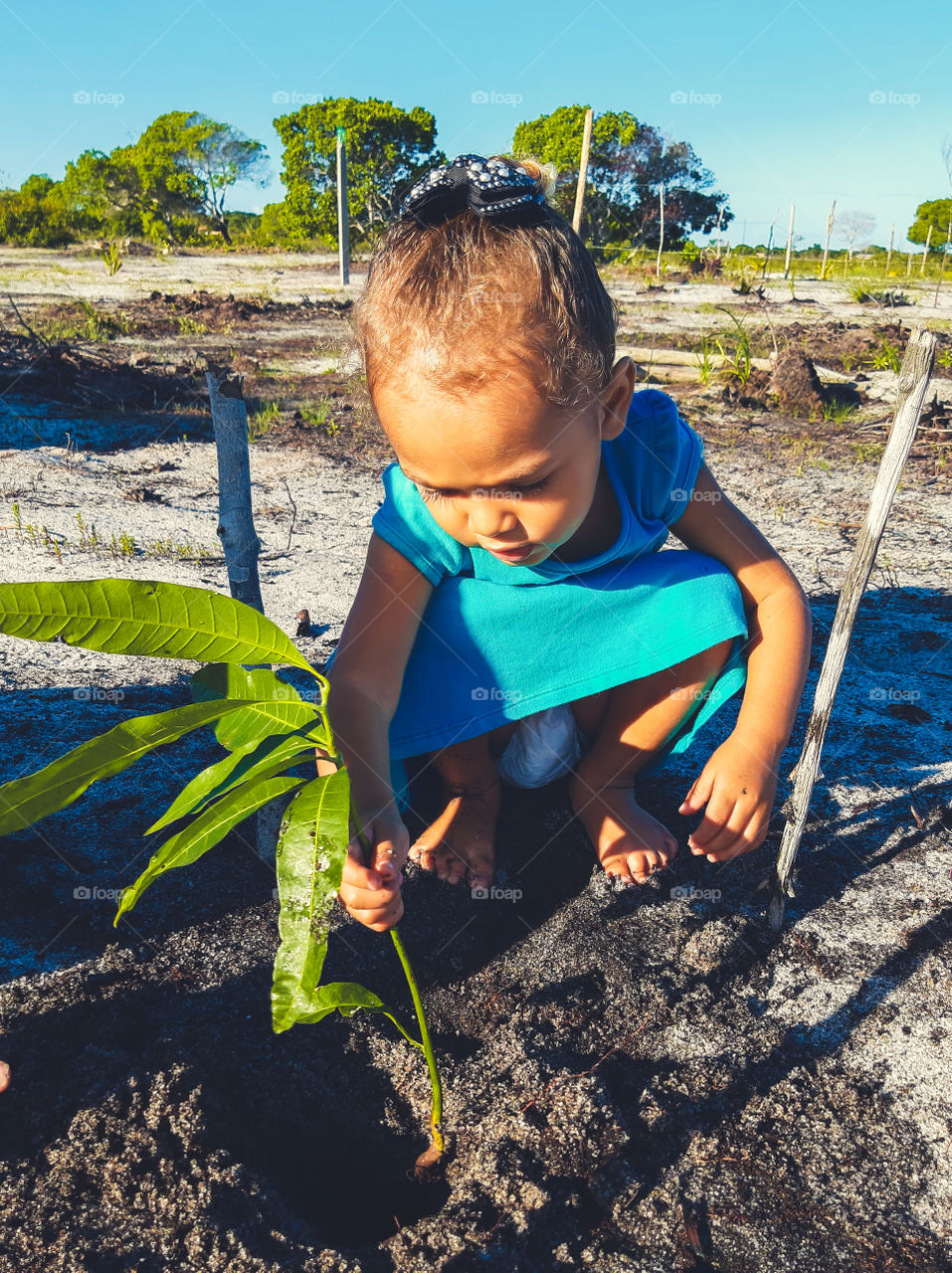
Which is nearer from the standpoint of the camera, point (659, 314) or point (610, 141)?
point (659, 314)

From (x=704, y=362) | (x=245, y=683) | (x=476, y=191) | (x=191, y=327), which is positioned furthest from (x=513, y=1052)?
(x=191, y=327)

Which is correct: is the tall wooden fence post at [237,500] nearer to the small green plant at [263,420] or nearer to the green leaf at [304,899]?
the green leaf at [304,899]

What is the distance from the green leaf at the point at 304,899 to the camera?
3.21ft

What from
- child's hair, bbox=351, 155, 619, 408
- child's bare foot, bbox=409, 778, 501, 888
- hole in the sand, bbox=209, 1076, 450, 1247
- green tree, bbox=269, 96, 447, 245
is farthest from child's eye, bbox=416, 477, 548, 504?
green tree, bbox=269, 96, 447, 245

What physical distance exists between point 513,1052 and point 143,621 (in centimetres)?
95

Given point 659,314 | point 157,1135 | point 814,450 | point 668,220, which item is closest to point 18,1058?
point 157,1135

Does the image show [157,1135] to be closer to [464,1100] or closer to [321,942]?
[464,1100]

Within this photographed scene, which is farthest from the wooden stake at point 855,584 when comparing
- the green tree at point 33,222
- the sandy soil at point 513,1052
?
the green tree at point 33,222

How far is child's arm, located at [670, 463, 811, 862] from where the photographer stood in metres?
1.53

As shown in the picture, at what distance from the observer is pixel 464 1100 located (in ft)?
4.60

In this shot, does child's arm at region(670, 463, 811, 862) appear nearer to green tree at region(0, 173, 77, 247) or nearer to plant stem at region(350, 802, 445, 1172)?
plant stem at region(350, 802, 445, 1172)

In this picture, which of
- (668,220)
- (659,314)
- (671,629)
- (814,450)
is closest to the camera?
(671,629)

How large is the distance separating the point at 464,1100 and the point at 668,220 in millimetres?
36905

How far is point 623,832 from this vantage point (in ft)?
6.12
